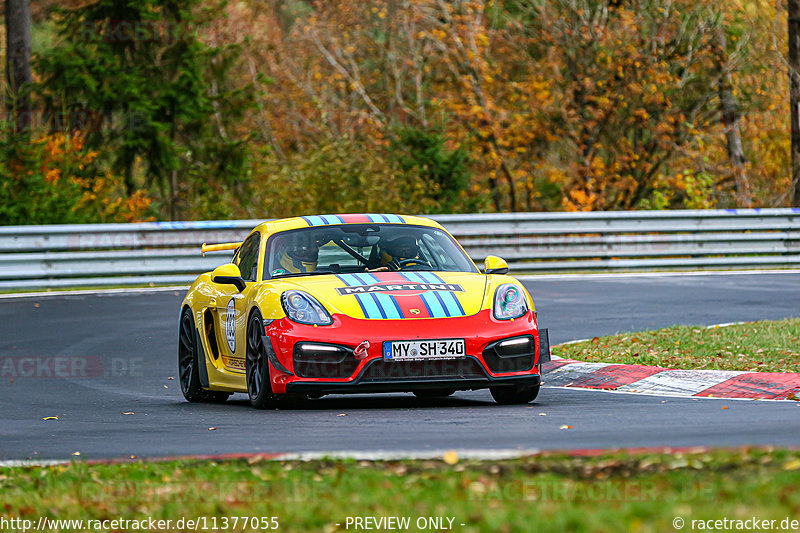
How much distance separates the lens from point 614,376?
11508mm

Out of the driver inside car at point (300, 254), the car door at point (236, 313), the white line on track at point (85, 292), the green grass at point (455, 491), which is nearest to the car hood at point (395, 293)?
the driver inside car at point (300, 254)

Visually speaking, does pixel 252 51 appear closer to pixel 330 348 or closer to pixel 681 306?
pixel 681 306

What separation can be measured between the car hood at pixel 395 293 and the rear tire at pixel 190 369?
5.41 feet

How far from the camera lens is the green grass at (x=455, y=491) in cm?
467

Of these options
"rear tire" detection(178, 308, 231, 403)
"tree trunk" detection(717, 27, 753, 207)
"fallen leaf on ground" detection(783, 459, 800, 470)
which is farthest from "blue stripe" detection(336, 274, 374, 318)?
"tree trunk" detection(717, 27, 753, 207)

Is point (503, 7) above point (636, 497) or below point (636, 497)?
above

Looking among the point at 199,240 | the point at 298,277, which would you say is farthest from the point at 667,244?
the point at 298,277

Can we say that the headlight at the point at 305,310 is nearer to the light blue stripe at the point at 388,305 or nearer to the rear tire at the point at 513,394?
the light blue stripe at the point at 388,305

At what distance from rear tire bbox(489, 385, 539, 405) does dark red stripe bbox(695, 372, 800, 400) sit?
1.53 metres

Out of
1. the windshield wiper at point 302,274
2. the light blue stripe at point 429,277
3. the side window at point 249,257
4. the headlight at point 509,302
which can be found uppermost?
the side window at point 249,257

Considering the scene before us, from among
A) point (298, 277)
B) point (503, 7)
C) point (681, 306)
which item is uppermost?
point (503, 7)

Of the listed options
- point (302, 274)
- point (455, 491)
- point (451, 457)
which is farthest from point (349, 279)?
point (455, 491)

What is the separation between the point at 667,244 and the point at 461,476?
61.1 feet

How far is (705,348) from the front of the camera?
494 inches
